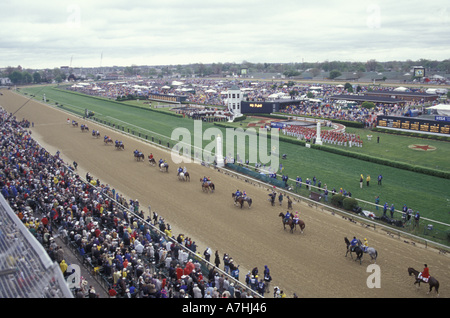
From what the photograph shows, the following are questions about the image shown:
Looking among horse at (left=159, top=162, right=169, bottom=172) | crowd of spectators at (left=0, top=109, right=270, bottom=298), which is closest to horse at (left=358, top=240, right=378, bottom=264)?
crowd of spectators at (left=0, top=109, right=270, bottom=298)

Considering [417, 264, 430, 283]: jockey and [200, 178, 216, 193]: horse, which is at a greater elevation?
[200, 178, 216, 193]: horse

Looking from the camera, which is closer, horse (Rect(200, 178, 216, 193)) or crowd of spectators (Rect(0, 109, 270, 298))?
crowd of spectators (Rect(0, 109, 270, 298))

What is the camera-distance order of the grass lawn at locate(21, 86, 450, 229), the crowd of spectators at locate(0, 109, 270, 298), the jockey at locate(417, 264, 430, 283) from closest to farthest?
the crowd of spectators at locate(0, 109, 270, 298)
the jockey at locate(417, 264, 430, 283)
the grass lawn at locate(21, 86, 450, 229)

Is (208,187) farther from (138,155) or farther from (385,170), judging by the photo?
(385,170)

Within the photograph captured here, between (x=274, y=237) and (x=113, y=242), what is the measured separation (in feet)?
23.0

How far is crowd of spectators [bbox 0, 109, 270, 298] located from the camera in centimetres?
1117

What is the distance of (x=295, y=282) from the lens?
13.1m

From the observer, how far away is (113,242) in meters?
13.0

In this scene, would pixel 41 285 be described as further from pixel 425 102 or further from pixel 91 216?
pixel 425 102

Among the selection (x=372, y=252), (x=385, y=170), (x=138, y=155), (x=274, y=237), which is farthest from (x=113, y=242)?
(x=385, y=170)

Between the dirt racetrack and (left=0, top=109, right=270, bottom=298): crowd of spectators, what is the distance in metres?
1.75

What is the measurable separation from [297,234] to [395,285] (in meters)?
4.97

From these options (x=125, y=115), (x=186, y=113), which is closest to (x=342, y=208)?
(x=186, y=113)

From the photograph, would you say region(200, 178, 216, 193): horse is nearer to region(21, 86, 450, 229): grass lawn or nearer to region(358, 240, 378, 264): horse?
region(21, 86, 450, 229): grass lawn
